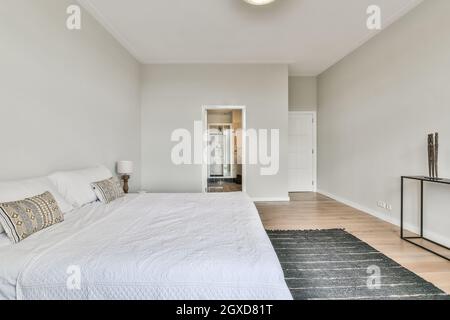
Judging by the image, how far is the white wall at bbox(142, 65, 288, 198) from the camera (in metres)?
5.17

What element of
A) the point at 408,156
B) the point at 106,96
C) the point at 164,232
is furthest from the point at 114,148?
the point at 408,156

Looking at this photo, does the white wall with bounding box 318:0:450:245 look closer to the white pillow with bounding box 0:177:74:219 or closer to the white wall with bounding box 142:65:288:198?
the white wall with bounding box 142:65:288:198

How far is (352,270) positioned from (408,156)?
1989mm

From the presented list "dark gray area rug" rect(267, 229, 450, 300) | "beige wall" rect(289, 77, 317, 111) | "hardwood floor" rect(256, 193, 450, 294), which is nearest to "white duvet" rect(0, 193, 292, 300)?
"dark gray area rug" rect(267, 229, 450, 300)

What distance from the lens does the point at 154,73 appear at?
204 inches

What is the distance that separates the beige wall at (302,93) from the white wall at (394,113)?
73 cm

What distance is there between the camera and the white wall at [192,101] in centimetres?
517

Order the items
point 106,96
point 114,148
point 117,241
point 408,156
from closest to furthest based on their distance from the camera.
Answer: point 117,241
point 408,156
point 106,96
point 114,148

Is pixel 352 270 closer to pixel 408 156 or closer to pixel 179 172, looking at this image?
pixel 408 156

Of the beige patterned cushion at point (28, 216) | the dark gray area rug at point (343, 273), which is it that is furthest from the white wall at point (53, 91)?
the dark gray area rug at point (343, 273)

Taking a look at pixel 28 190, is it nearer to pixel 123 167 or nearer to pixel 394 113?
pixel 123 167

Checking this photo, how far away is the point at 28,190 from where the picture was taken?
1.77 metres

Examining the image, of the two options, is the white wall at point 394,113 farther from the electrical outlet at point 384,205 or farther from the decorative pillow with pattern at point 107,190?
the decorative pillow with pattern at point 107,190

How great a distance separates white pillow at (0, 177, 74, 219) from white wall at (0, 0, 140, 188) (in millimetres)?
250
